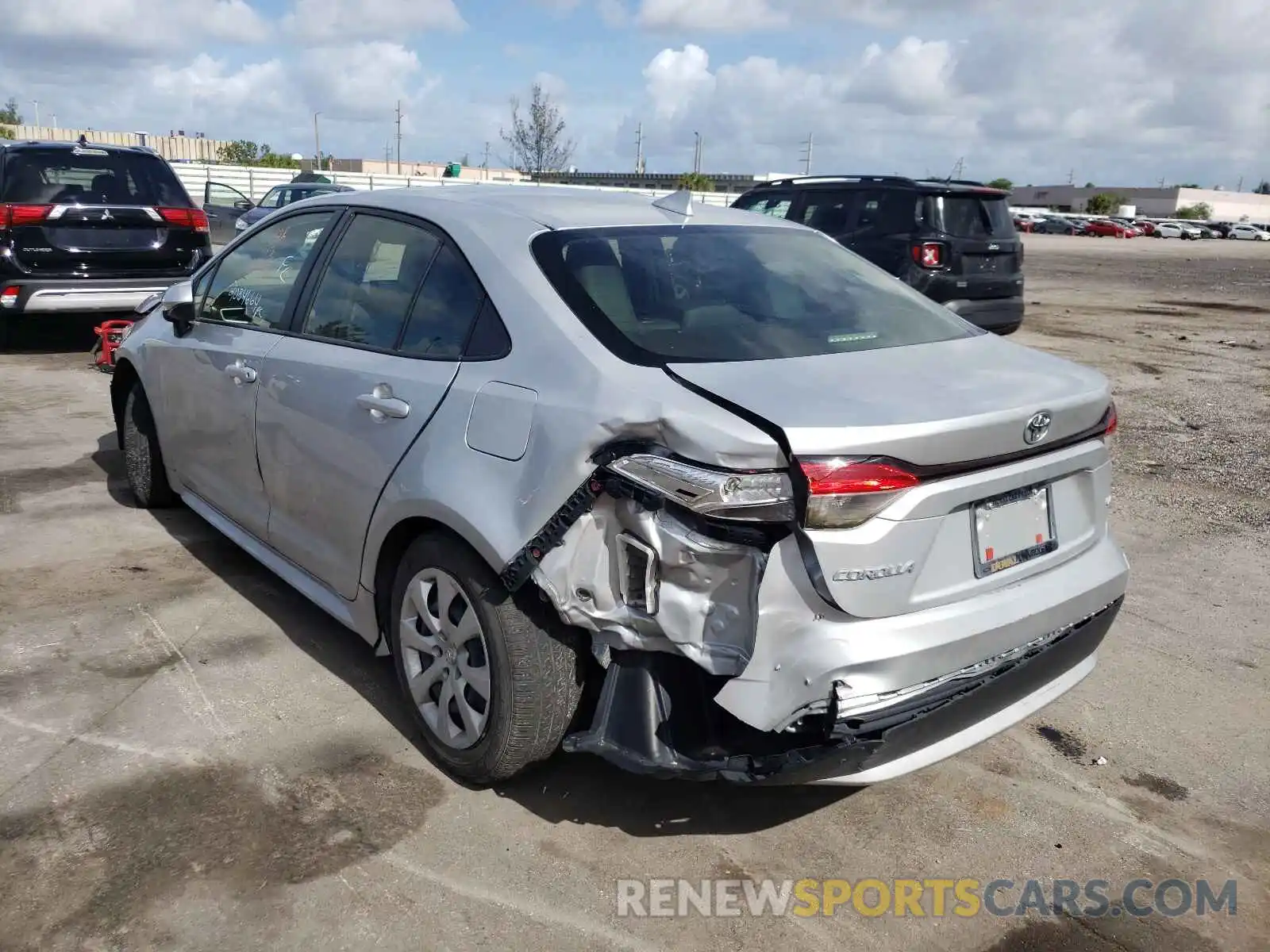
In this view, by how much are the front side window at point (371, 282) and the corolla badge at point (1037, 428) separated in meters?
1.86

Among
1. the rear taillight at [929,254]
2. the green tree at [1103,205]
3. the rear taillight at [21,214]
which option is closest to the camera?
the rear taillight at [21,214]

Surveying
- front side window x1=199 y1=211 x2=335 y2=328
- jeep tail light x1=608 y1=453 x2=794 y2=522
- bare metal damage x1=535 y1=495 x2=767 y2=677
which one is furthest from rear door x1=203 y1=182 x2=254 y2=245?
jeep tail light x1=608 y1=453 x2=794 y2=522

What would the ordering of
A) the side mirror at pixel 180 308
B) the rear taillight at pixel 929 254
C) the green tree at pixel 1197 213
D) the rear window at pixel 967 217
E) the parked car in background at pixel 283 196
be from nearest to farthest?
the side mirror at pixel 180 308 < the rear taillight at pixel 929 254 < the rear window at pixel 967 217 < the parked car in background at pixel 283 196 < the green tree at pixel 1197 213

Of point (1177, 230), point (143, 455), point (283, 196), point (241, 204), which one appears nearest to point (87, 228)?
point (143, 455)

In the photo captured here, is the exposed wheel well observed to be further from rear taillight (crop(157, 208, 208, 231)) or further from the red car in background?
the red car in background

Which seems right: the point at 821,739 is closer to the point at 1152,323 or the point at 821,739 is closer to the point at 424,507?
Answer: the point at 424,507

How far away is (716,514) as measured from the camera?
2.40m

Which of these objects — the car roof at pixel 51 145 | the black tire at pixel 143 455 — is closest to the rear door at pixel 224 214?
the car roof at pixel 51 145

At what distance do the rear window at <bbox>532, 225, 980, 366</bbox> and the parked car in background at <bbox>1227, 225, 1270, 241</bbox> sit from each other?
80582 mm

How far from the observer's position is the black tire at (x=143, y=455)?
5.16m

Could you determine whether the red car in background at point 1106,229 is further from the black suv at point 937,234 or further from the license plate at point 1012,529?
the license plate at point 1012,529

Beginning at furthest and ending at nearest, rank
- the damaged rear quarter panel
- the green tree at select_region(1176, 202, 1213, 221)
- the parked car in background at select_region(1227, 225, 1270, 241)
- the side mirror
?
the green tree at select_region(1176, 202, 1213, 221) → the parked car in background at select_region(1227, 225, 1270, 241) → the side mirror → the damaged rear quarter panel

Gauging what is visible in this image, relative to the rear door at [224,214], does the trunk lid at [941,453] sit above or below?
below

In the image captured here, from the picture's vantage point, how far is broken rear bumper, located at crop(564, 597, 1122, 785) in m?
2.47
